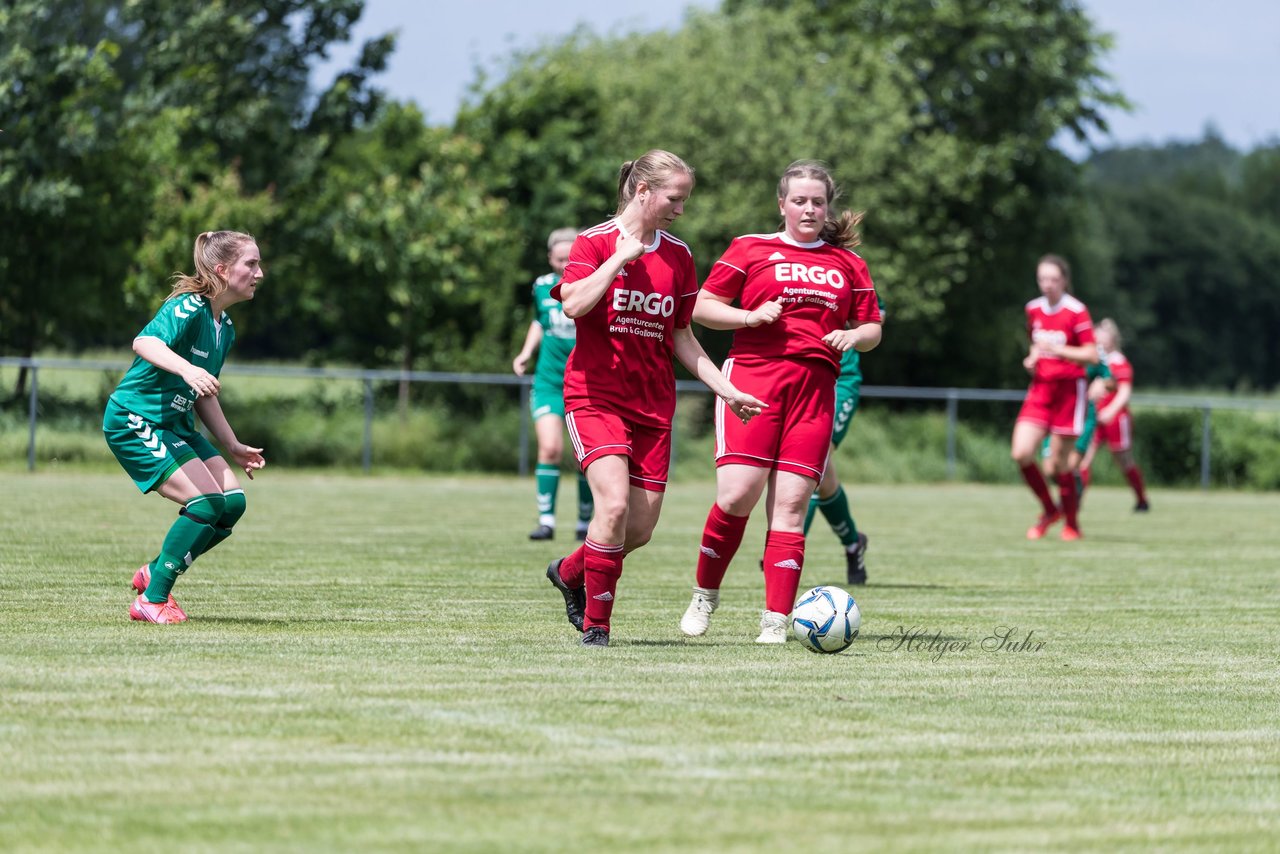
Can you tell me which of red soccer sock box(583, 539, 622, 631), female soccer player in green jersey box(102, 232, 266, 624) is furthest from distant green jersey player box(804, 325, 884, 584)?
female soccer player in green jersey box(102, 232, 266, 624)

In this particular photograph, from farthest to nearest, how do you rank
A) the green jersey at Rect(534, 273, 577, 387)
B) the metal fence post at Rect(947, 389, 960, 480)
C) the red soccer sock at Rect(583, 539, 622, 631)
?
1. the metal fence post at Rect(947, 389, 960, 480)
2. the green jersey at Rect(534, 273, 577, 387)
3. the red soccer sock at Rect(583, 539, 622, 631)

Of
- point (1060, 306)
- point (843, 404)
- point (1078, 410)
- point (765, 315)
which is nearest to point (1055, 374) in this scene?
point (1078, 410)

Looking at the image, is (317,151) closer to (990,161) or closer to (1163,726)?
(990,161)

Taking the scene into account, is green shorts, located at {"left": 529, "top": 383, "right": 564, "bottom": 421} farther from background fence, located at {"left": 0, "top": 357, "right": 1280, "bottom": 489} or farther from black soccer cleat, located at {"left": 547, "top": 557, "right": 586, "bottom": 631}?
background fence, located at {"left": 0, "top": 357, "right": 1280, "bottom": 489}

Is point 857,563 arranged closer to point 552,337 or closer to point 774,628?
point 774,628

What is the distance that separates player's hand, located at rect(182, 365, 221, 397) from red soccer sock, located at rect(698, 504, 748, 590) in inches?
81.6

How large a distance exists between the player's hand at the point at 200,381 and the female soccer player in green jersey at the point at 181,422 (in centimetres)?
23

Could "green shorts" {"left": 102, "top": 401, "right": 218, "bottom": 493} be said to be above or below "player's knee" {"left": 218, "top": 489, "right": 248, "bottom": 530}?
above

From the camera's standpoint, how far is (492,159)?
34.8 m

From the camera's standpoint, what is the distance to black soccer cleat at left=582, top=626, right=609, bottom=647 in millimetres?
6968

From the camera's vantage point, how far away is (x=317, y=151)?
97.5 ft

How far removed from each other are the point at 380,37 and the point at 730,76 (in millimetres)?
12063

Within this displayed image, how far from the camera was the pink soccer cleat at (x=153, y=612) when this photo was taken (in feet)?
24.4

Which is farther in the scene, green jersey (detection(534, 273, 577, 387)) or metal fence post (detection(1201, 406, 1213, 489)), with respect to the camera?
metal fence post (detection(1201, 406, 1213, 489))
